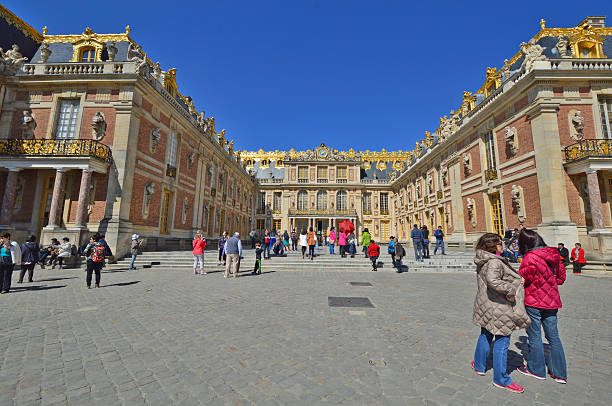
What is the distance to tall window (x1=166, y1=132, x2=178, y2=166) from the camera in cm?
1714

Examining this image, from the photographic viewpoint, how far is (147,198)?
1489 cm

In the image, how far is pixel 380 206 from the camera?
39.9 meters

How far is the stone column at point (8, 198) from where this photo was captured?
12.8m

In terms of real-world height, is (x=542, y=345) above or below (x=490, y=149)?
below

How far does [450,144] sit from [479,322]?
22296 mm

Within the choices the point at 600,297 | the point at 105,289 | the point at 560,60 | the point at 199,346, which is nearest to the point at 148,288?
the point at 105,289

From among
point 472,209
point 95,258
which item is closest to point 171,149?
point 95,258

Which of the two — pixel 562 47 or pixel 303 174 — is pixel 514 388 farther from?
pixel 303 174

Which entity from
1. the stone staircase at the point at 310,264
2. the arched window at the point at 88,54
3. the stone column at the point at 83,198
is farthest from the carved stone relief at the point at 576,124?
the arched window at the point at 88,54

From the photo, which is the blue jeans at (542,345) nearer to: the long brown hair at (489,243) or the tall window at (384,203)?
the long brown hair at (489,243)

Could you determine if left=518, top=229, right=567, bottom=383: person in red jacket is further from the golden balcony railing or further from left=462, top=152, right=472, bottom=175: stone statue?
left=462, top=152, right=472, bottom=175: stone statue

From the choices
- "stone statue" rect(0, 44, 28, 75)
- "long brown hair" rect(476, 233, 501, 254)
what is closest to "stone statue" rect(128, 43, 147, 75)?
"stone statue" rect(0, 44, 28, 75)

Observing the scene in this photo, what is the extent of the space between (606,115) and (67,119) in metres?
27.4

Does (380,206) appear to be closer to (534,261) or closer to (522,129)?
(522,129)
